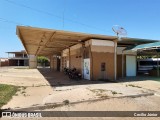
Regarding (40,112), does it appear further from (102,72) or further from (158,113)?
(102,72)

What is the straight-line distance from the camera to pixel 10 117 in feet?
18.4

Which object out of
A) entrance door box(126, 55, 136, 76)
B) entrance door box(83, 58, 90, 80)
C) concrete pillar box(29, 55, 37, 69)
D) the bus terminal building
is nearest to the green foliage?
the bus terminal building

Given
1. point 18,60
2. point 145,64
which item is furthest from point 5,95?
point 18,60

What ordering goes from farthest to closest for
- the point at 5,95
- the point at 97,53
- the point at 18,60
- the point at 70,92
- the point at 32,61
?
the point at 18,60 → the point at 32,61 → the point at 97,53 → the point at 70,92 → the point at 5,95

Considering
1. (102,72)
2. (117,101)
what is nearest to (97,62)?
(102,72)

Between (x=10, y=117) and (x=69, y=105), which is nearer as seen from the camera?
(x=10, y=117)

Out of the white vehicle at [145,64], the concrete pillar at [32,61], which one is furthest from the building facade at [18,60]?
the white vehicle at [145,64]

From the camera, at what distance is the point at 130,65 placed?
19.5 m

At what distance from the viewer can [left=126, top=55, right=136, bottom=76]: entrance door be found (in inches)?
762

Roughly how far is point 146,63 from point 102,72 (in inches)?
426

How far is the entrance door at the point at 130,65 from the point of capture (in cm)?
1935

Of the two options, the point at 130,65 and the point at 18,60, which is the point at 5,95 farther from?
the point at 18,60

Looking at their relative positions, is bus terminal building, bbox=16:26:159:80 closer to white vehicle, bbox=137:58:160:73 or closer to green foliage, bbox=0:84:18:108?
white vehicle, bbox=137:58:160:73

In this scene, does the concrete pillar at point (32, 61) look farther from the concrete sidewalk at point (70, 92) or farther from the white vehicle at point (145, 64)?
the concrete sidewalk at point (70, 92)
